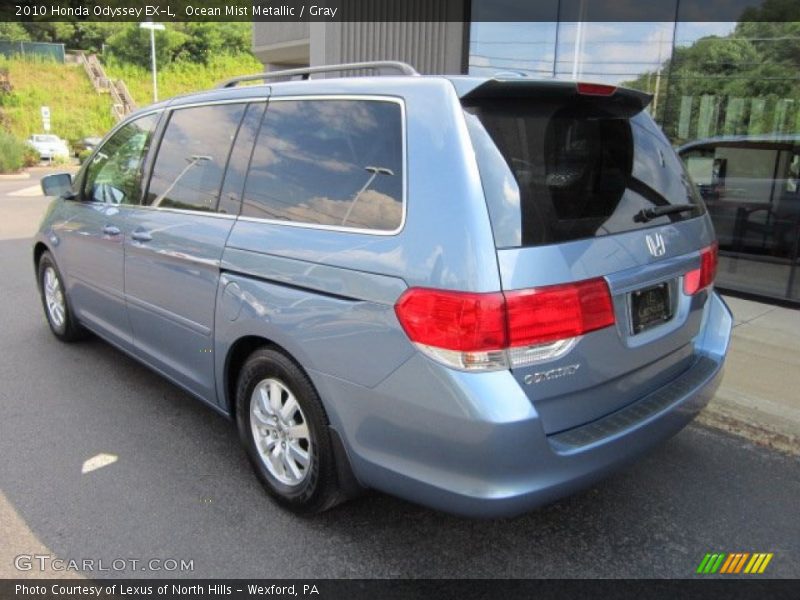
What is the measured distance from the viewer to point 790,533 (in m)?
2.87

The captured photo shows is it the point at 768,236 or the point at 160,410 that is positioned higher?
the point at 768,236

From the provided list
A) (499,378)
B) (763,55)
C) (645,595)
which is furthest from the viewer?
(763,55)

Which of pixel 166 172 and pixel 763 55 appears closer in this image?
pixel 166 172

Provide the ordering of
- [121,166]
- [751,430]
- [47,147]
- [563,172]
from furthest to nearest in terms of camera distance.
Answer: [47,147]
[121,166]
[751,430]
[563,172]

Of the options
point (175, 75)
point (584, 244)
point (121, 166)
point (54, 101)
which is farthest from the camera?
point (175, 75)

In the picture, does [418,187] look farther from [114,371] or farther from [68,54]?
[68,54]

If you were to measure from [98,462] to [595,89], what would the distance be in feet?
9.65

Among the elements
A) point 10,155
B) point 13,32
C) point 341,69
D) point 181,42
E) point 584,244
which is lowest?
point 10,155

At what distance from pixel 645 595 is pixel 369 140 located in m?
2.00

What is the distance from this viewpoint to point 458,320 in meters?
2.13

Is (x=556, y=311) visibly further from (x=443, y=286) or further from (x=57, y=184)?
(x=57, y=184)

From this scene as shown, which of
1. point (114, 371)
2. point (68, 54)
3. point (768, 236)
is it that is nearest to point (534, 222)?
point (114, 371)

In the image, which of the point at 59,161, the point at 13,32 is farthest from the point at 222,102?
the point at 13,32

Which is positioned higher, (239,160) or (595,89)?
(595,89)
